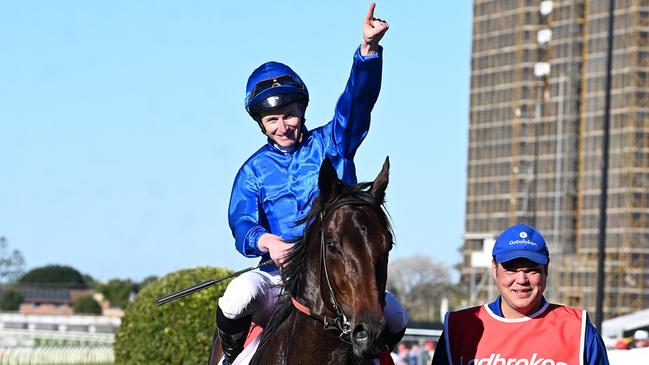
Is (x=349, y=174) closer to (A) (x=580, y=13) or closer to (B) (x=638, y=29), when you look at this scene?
(B) (x=638, y=29)

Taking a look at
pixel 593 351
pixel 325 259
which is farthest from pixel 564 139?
pixel 325 259

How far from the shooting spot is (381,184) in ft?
15.2

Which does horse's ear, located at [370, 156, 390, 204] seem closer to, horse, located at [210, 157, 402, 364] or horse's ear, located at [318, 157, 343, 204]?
horse, located at [210, 157, 402, 364]

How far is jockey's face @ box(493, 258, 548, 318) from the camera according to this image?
4691 mm

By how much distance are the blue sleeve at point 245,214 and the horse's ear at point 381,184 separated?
2.66 ft

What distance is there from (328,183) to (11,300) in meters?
82.8

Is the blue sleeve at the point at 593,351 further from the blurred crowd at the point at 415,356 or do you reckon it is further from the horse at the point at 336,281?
the blurred crowd at the point at 415,356

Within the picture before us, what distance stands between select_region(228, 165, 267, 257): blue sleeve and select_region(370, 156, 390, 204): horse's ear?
2.66 feet

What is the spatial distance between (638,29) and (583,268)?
10112 millimetres

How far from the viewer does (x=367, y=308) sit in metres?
4.23

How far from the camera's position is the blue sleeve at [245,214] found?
5309 mm

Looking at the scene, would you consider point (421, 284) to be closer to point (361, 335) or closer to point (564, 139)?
point (564, 139)

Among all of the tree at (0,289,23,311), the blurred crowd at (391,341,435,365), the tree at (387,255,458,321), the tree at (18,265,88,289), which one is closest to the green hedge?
the blurred crowd at (391,341,435,365)

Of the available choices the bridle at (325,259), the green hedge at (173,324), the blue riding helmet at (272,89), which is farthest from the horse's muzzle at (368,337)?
the green hedge at (173,324)
